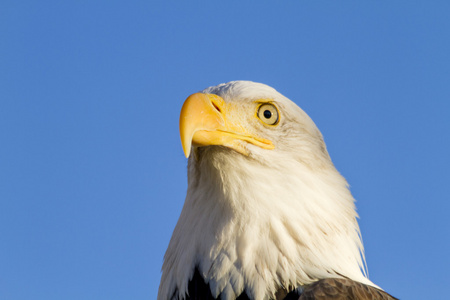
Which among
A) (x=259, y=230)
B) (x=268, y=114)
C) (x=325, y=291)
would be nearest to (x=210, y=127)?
(x=268, y=114)

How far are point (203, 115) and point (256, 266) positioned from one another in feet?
3.58

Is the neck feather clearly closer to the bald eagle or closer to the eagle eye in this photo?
the bald eagle

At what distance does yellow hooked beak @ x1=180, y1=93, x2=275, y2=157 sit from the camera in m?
4.74

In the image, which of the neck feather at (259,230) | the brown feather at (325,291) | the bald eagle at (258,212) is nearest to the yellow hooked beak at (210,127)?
the bald eagle at (258,212)

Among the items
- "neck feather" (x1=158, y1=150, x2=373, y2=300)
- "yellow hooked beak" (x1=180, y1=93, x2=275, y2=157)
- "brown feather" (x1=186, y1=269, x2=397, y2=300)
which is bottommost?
"brown feather" (x1=186, y1=269, x2=397, y2=300)

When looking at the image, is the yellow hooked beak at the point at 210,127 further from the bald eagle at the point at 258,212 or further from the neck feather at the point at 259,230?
the neck feather at the point at 259,230

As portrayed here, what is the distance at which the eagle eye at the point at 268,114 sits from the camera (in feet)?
17.3

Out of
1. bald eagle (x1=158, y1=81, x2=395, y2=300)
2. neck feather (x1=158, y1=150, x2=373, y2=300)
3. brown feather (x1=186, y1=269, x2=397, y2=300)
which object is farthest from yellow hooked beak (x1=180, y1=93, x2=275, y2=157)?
brown feather (x1=186, y1=269, x2=397, y2=300)

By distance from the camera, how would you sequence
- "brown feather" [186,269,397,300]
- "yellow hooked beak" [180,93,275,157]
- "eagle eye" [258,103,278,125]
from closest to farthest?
"brown feather" [186,269,397,300]
"yellow hooked beak" [180,93,275,157]
"eagle eye" [258,103,278,125]

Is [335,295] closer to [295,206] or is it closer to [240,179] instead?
[295,206]

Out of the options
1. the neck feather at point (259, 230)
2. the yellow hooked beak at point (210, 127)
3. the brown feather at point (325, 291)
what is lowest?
the brown feather at point (325, 291)

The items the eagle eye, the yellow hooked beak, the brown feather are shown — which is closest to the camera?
the brown feather

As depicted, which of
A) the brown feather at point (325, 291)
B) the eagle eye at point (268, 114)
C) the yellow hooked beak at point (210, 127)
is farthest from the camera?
the eagle eye at point (268, 114)

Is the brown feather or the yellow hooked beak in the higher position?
the yellow hooked beak
